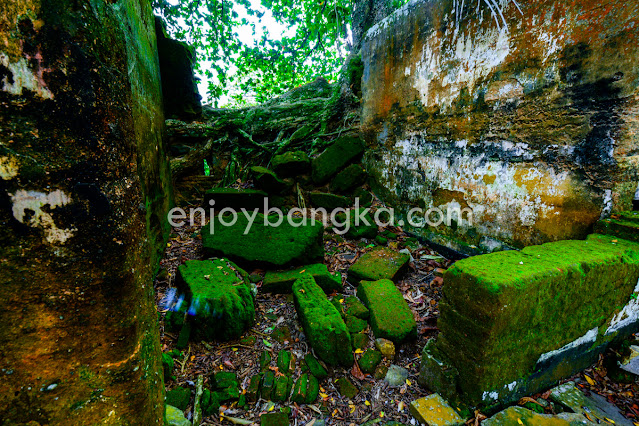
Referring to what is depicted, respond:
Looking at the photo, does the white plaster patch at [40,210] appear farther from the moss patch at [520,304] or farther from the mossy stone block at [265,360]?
the moss patch at [520,304]

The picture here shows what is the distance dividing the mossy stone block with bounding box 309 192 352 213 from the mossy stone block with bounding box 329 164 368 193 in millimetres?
297

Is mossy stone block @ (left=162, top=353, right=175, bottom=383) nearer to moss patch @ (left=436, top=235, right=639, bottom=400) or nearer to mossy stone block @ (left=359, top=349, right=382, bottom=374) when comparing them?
mossy stone block @ (left=359, top=349, right=382, bottom=374)

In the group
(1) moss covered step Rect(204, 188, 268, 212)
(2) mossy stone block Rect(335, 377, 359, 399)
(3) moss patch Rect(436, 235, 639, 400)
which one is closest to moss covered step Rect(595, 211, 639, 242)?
(3) moss patch Rect(436, 235, 639, 400)

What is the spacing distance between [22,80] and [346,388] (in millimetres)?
2330

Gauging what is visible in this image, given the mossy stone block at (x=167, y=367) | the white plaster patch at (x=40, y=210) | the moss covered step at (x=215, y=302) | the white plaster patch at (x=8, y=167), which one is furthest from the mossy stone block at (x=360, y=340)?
the white plaster patch at (x=8, y=167)

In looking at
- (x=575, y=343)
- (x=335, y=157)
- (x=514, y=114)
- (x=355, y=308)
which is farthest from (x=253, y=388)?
(x=335, y=157)

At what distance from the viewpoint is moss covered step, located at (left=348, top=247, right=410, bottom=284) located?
10.2 feet

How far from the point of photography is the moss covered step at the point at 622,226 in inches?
84.0

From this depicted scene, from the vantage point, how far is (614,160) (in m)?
2.30

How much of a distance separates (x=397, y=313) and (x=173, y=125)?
5098mm

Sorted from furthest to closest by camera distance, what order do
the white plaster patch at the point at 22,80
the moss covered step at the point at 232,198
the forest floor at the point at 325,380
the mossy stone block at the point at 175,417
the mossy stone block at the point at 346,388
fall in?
the moss covered step at the point at 232,198, the mossy stone block at the point at 346,388, the forest floor at the point at 325,380, the mossy stone block at the point at 175,417, the white plaster patch at the point at 22,80

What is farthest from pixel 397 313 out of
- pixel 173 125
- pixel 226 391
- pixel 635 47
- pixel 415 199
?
pixel 173 125

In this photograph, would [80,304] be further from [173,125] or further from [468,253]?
[173,125]

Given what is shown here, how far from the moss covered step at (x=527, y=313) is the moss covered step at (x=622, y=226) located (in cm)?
8
